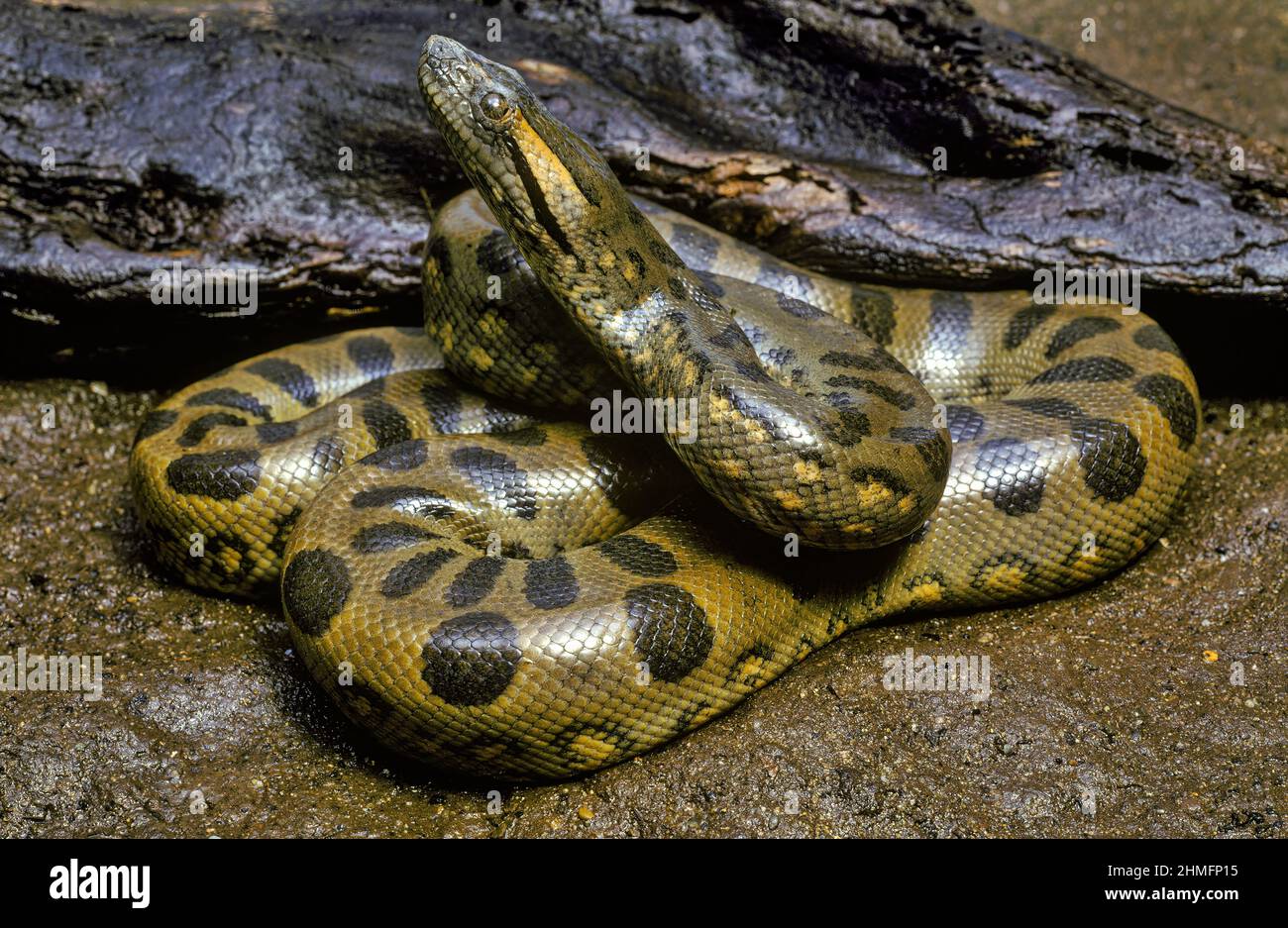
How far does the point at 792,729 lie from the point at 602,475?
1.88 meters

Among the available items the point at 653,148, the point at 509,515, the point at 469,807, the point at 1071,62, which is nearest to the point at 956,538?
the point at 509,515

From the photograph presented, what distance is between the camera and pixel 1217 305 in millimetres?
7043

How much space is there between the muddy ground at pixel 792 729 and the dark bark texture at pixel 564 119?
1493 mm

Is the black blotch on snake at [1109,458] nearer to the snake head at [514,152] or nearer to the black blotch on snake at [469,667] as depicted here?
the snake head at [514,152]

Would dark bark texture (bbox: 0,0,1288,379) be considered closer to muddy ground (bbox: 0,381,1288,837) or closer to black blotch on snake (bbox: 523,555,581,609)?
muddy ground (bbox: 0,381,1288,837)

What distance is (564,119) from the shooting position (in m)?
7.35

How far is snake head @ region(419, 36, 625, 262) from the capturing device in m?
5.37

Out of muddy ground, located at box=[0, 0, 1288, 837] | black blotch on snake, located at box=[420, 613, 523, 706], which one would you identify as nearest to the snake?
black blotch on snake, located at box=[420, 613, 523, 706]

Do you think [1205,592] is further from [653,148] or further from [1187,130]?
[653,148]

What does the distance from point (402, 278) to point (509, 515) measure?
228 centimetres

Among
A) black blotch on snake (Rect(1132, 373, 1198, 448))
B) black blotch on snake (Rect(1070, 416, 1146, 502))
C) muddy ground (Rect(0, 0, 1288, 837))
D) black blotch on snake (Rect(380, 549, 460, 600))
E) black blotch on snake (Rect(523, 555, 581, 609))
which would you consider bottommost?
muddy ground (Rect(0, 0, 1288, 837))

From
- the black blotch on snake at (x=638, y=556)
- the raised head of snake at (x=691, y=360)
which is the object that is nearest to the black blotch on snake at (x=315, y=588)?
the black blotch on snake at (x=638, y=556)

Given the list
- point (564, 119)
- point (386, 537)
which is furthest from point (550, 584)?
point (564, 119)

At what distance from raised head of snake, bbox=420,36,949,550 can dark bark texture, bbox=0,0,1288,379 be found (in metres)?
1.89
